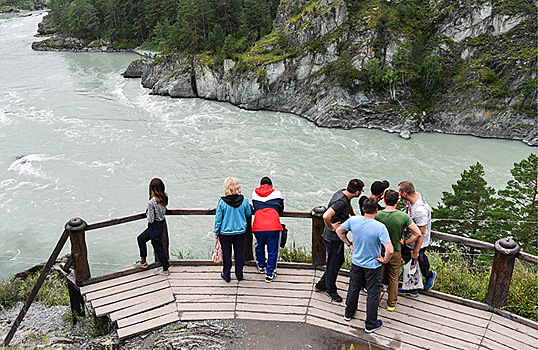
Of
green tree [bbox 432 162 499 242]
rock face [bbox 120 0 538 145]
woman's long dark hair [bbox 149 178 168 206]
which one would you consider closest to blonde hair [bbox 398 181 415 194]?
woman's long dark hair [bbox 149 178 168 206]

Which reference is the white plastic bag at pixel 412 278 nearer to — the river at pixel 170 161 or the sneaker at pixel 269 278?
the sneaker at pixel 269 278

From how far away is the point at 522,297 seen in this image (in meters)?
6.96

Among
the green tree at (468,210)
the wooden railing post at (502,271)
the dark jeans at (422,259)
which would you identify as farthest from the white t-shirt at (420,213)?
the green tree at (468,210)

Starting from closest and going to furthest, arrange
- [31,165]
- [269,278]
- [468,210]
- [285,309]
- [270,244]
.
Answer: [285,309] < [270,244] < [269,278] < [468,210] < [31,165]

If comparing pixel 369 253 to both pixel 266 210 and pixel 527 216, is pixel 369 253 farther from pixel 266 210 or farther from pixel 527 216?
pixel 527 216

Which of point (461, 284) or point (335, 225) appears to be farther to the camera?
point (461, 284)

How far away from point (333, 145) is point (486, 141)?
9207 millimetres

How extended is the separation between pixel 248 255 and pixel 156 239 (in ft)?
5.40

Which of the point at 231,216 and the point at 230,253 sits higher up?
the point at 231,216

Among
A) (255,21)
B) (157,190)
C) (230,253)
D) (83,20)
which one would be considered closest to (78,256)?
(157,190)

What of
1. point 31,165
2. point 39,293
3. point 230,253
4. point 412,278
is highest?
point 230,253

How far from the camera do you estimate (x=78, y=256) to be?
741 cm

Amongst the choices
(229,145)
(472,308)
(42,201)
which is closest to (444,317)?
(472,308)

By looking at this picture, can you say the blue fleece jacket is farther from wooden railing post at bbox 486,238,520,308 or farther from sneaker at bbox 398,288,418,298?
wooden railing post at bbox 486,238,520,308
